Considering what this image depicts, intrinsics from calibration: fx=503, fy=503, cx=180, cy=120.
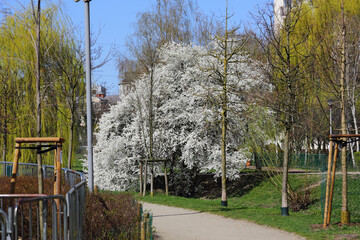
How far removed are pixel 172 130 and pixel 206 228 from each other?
612 inches

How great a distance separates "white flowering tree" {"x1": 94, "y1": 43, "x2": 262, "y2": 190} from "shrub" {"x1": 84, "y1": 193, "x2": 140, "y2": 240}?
15.8m

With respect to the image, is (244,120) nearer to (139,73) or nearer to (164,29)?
(139,73)

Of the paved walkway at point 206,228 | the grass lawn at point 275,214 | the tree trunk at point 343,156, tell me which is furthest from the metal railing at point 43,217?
the tree trunk at point 343,156

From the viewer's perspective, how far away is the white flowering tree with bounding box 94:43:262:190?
2794 centimetres

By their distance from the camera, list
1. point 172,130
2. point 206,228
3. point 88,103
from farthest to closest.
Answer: point 172,130, point 88,103, point 206,228

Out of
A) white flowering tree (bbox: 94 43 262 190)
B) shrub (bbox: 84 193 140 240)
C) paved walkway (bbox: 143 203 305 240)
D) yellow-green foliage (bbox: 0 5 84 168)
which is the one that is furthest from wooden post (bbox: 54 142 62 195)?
white flowering tree (bbox: 94 43 262 190)

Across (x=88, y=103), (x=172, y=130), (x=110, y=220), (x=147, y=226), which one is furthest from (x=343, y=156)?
(x=172, y=130)

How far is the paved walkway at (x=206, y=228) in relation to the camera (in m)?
11.8

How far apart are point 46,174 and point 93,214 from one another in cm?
899

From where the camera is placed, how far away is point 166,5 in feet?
148

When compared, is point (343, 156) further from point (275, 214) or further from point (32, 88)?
point (32, 88)

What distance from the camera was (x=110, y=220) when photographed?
10070 mm

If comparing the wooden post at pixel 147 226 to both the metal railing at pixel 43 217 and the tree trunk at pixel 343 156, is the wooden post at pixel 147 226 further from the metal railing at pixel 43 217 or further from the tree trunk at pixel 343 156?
the tree trunk at pixel 343 156

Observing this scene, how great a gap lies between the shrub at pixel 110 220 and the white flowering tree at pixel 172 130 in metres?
15.8
